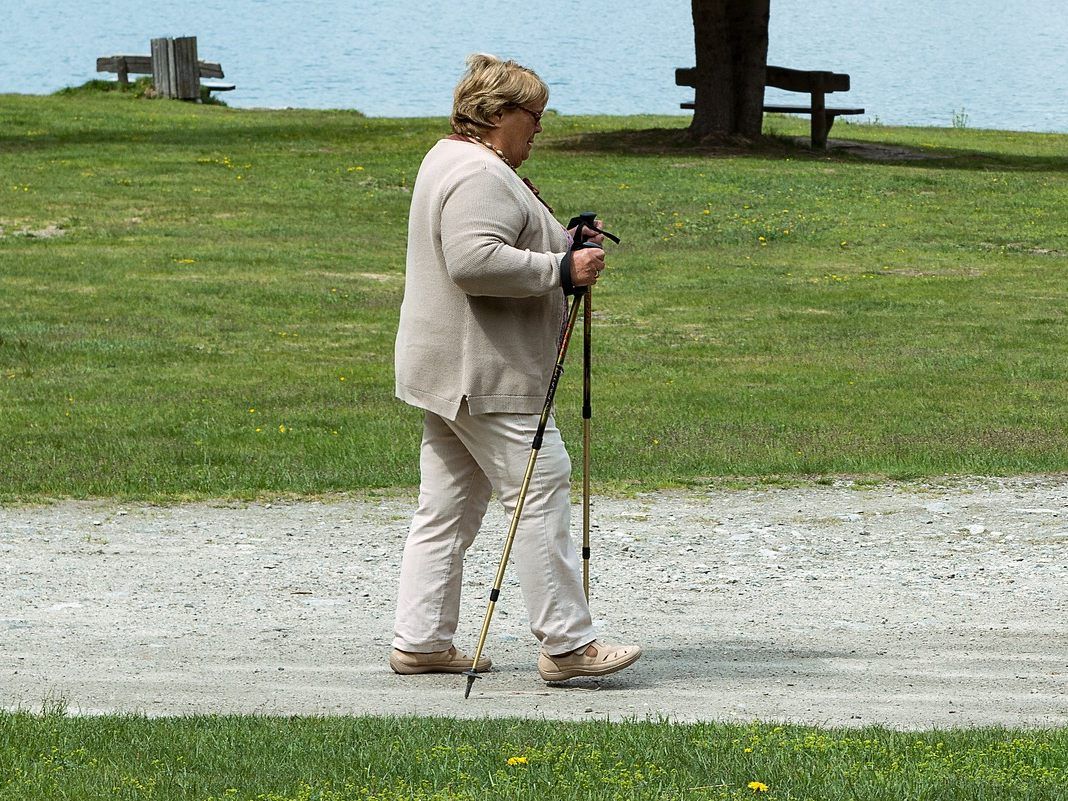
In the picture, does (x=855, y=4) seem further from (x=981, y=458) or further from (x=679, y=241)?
(x=981, y=458)

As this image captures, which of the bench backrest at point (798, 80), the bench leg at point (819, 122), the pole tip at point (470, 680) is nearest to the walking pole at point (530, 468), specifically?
the pole tip at point (470, 680)

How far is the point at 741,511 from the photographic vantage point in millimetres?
8781

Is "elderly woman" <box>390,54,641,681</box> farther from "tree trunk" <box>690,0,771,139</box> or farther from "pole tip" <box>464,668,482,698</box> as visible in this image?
"tree trunk" <box>690,0,771,139</box>

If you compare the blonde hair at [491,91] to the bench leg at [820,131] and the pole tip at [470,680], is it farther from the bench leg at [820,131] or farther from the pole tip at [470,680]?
the bench leg at [820,131]

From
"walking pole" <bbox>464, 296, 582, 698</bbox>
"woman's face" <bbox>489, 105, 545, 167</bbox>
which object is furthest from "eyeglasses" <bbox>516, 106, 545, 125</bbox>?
"walking pole" <bbox>464, 296, 582, 698</bbox>

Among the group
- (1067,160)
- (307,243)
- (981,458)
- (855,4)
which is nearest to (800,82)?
(1067,160)

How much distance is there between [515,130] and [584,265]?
517 millimetres

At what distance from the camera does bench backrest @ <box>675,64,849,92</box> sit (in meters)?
29.5

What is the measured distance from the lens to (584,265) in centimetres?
552

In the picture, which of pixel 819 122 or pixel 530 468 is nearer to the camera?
pixel 530 468

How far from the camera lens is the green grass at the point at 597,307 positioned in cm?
1020

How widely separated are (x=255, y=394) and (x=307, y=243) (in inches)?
359

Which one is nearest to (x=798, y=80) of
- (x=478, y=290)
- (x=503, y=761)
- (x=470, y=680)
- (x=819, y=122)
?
(x=819, y=122)

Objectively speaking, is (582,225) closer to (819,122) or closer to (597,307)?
(597,307)
